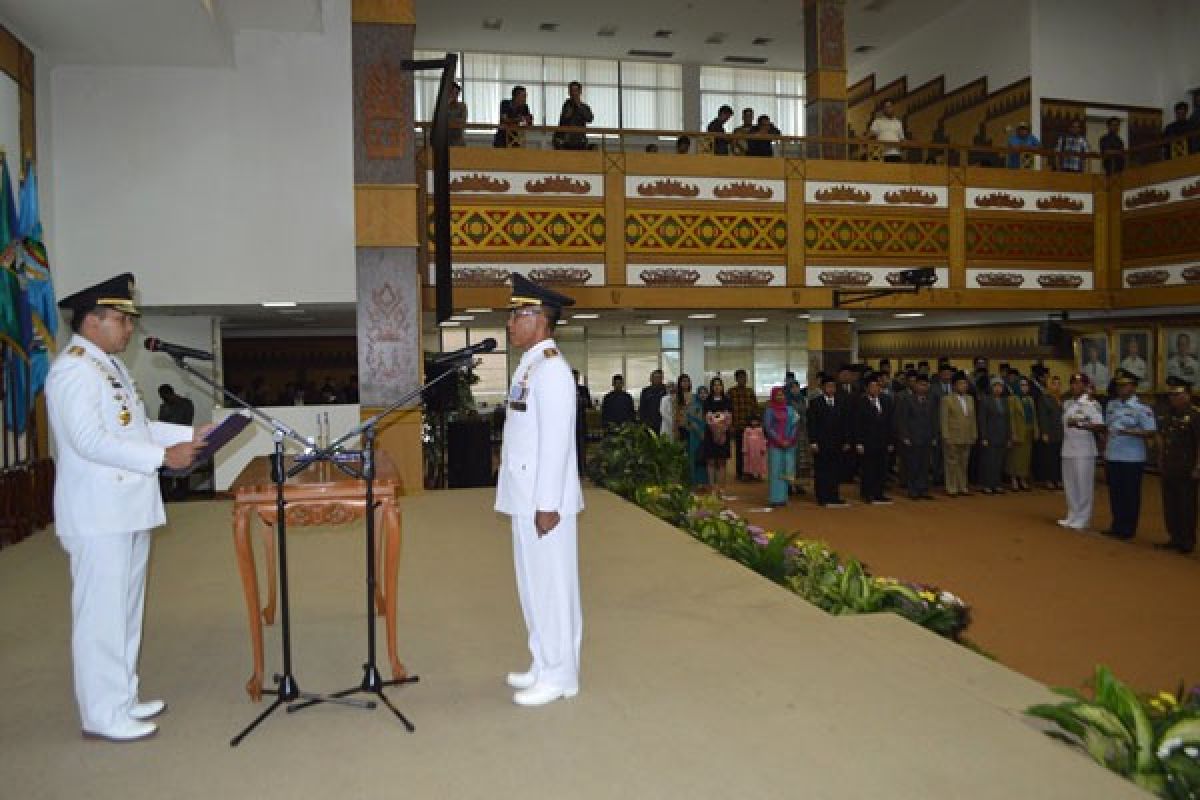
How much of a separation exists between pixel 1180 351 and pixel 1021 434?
2833 mm

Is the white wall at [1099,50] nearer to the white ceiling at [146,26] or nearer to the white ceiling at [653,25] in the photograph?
the white ceiling at [653,25]

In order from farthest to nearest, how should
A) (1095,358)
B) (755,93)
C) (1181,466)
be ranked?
1. (755,93)
2. (1095,358)
3. (1181,466)

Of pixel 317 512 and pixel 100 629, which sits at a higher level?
pixel 317 512

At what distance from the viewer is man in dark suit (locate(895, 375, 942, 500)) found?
11.4m

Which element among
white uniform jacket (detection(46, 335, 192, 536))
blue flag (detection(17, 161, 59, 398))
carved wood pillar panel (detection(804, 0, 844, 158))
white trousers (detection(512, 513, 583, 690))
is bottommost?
white trousers (detection(512, 513, 583, 690))

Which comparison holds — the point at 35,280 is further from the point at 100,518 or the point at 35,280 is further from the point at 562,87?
the point at 562,87

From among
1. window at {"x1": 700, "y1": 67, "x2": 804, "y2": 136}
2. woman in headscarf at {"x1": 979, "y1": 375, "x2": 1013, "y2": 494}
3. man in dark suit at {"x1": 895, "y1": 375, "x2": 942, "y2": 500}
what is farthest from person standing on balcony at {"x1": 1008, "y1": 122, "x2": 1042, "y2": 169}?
window at {"x1": 700, "y1": 67, "x2": 804, "y2": 136}

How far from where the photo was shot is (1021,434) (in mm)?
11852

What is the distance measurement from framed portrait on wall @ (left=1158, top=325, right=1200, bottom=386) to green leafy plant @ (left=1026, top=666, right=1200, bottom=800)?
1096 cm

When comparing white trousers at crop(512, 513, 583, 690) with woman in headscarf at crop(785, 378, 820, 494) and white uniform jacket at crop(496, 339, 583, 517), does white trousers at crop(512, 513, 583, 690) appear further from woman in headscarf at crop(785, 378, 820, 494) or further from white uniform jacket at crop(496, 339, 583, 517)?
woman in headscarf at crop(785, 378, 820, 494)

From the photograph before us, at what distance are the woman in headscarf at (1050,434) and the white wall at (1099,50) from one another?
5.56 m

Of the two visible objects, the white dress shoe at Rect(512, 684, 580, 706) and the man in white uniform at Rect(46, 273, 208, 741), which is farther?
the white dress shoe at Rect(512, 684, 580, 706)

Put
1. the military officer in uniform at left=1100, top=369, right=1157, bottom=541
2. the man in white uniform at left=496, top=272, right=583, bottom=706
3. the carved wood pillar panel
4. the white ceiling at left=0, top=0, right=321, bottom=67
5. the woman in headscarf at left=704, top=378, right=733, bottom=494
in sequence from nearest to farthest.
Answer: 1. the man in white uniform at left=496, top=272, right=583, bottom=706
2. the white ceiling at left=0, top=0, right=321, bottom=67
3. the military officer in uniform at left=1100, top=369, right=1157, bottom=541
4. the woman in headscarf at left=704, top=378, right=733, bottom=494
5. the carved wood pillar panel

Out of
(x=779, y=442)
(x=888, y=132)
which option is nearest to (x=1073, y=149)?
(x=888, y=132)
